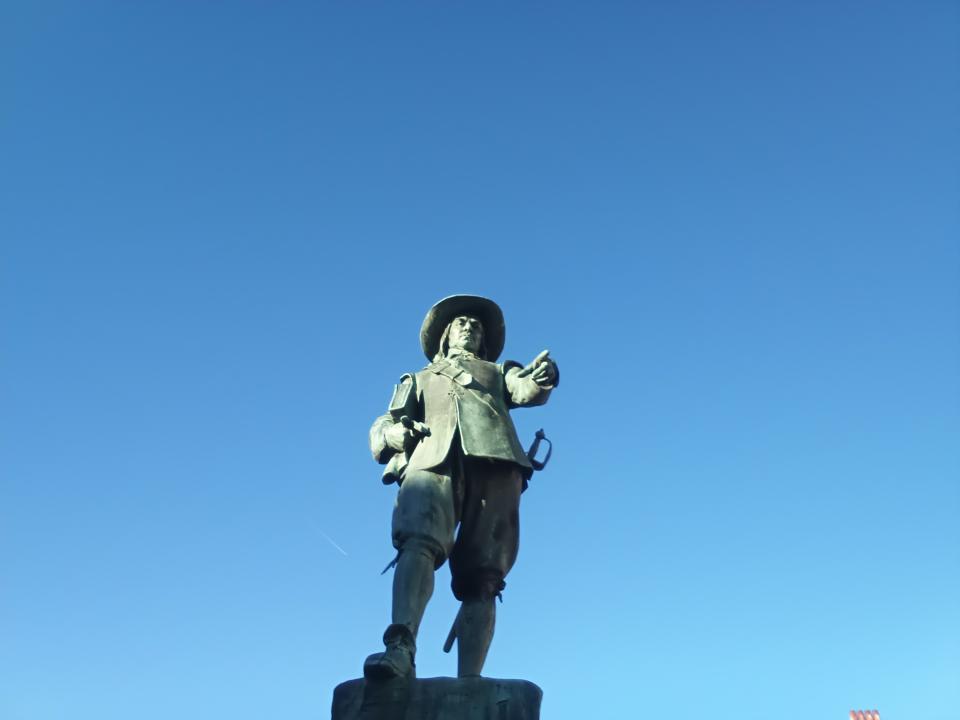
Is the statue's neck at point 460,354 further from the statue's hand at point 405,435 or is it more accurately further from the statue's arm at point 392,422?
the statue's hand at point 405,435

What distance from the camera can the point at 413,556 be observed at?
7.19 meters

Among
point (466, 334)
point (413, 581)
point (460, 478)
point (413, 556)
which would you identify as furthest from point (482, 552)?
point (466, 334)

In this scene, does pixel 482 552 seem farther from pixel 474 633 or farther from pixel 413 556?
pixel 413 556

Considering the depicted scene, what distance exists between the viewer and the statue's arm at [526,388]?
8594 millimetres

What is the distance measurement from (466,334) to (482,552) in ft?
7.62

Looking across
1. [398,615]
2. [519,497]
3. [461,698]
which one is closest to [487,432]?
[519,497]

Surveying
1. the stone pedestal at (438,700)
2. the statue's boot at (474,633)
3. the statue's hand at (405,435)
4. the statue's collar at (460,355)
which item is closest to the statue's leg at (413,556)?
the stone pedestal at (438,700)

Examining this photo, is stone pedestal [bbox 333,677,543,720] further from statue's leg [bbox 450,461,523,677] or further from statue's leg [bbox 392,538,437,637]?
statue's leg [bbox 450,461,523,677]

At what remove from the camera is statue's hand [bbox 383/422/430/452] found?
26.2 feet

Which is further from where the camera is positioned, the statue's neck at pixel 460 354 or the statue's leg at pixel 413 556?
the statue's neck at pixel 460 354

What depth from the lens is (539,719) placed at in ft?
21.2

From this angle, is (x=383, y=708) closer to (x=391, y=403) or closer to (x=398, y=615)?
(x=398, y=615)

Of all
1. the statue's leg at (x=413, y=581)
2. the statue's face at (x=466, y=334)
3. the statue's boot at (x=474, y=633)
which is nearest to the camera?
the statue's leg at (x=413, y=581)

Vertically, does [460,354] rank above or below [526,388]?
above
